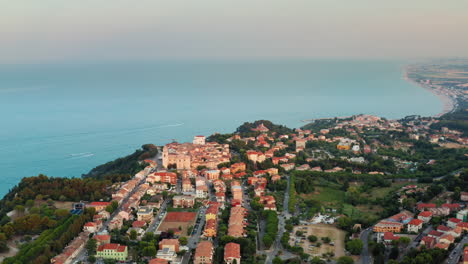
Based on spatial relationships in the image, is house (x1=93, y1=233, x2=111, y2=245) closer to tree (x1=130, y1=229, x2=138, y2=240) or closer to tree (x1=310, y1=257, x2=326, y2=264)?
tree (x1=130, y1=229, x2=138, y2=240)

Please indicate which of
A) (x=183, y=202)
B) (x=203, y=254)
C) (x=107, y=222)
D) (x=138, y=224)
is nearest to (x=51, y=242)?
(x=107, y=222)

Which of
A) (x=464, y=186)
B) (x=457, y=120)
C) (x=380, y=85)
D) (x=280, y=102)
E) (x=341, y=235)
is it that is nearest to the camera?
(x=341, y=235)

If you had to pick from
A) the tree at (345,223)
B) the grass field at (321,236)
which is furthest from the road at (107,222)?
the tree at (345,223)

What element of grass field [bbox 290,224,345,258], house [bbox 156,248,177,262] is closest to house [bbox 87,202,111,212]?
house [bbox 156,248,177,262]

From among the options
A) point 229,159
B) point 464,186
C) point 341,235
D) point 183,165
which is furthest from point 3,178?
point 464,186

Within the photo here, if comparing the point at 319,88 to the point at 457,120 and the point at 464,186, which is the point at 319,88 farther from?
the point at 464,186

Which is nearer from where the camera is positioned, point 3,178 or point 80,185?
point 80,185
